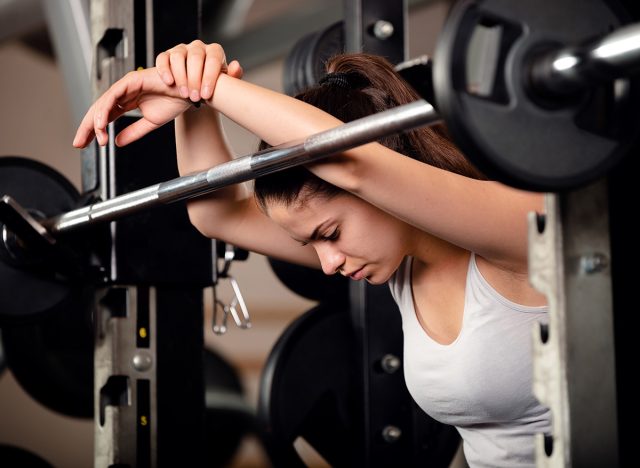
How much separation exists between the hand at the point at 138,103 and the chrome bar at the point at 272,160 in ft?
0.28

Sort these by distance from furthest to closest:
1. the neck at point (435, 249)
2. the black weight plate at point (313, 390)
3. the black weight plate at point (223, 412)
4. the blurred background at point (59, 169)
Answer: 1. the blurred background at point (59, 169)
2. the black weight plate at point (223, 412)
3. the black weight plate at point (313, 390)
4. the neck at point (435, 249)

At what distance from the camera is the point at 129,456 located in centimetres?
146

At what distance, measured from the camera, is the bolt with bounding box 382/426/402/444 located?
5.58ft

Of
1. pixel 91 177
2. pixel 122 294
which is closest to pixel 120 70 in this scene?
pixel 91 177

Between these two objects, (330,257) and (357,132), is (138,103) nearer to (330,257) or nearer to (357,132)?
(330,257)

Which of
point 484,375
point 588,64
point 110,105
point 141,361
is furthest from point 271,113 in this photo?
point 141,361

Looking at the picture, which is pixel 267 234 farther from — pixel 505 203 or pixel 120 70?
pixel 505 203

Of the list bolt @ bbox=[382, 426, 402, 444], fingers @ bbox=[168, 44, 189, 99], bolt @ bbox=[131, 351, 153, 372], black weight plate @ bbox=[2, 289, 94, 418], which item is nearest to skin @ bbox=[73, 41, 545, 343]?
fingers @ bbox=[168, 44, 189, 99]

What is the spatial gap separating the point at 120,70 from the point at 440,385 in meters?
0.75

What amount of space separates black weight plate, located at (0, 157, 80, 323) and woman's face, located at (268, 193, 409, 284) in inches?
21.9

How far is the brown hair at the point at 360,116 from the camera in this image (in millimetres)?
1103

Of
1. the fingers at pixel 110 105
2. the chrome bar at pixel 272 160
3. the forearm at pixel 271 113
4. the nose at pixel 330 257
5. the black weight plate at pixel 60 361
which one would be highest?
the fingers at pixel 110 105

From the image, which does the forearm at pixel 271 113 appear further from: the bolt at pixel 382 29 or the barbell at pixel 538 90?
the bolt at pixel 382 29

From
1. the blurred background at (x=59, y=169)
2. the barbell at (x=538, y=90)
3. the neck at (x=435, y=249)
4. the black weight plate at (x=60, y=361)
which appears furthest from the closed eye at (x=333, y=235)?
the blurred background at (x=59, y=169)
